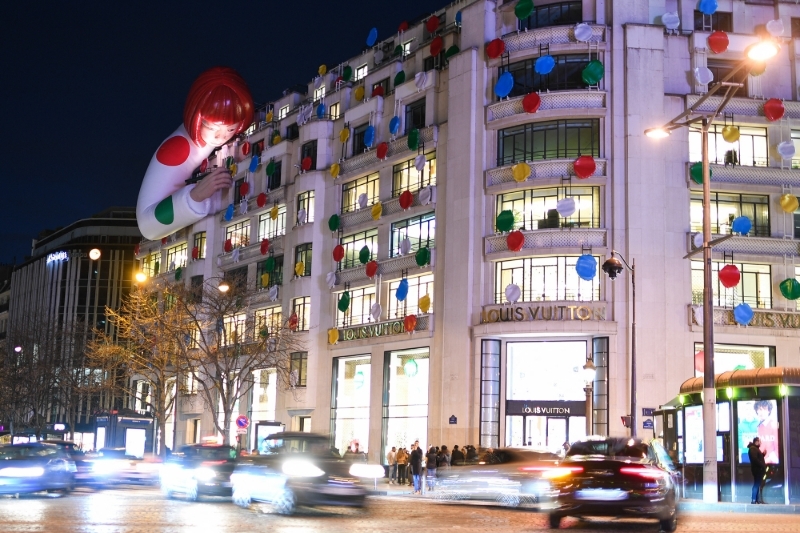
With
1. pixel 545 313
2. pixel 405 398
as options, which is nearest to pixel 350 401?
pixel 405 398

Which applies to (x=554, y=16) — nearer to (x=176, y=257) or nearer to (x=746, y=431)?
(x=746, y=431)

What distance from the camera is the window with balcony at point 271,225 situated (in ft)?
202

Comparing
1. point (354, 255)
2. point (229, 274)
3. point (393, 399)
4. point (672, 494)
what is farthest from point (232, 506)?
point (229, 274)

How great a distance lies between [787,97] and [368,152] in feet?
69.0

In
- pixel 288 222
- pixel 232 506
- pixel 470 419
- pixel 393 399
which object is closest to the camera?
pixel 232 506

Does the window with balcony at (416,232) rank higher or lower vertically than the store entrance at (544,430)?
higher

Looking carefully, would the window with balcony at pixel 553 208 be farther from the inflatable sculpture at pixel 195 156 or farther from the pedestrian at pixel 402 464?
the inflatable sculpture at pixel 195 156

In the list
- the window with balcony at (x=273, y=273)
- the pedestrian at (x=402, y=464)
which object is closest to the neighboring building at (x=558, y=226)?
the pedestrian at (x=402, y=464)

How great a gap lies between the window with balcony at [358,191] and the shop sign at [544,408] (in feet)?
47.4

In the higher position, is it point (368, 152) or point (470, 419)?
point (368, 152)

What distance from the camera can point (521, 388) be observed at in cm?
4659

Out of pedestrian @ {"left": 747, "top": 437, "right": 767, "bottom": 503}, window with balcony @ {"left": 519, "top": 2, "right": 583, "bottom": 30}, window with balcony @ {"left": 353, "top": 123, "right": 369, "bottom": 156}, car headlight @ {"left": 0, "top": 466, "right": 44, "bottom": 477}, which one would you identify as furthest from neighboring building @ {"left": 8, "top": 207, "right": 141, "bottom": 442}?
pedestrian @ {"left": 747, "top": 437, "right": 767, "bottom": 503}

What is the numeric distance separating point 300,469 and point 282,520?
210 cm

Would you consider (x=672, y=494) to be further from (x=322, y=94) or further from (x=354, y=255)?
(x=322, y=94)
